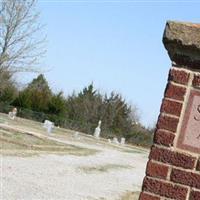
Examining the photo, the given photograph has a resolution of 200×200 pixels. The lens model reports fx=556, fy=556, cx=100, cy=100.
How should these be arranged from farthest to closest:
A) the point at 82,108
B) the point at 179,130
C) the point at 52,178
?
the point at 82,108 → the point at 52,178 → the point at 179,130

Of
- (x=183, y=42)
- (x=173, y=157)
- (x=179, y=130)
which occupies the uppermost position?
(x=183, y=42)

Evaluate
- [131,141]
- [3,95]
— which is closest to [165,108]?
[3,95]

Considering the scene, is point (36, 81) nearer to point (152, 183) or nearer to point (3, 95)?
point (3, 95)

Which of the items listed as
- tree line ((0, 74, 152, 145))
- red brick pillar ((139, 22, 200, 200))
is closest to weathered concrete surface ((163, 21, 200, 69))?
red brick pillar ((139, 22, 200, 200))

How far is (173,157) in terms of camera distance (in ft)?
12.5

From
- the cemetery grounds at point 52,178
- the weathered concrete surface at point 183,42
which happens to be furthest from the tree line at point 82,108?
the weathered concrete surface at point 183,42

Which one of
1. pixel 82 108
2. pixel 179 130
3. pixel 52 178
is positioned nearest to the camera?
pixel 179 130

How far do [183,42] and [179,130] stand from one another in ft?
1.99

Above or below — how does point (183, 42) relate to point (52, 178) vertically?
above

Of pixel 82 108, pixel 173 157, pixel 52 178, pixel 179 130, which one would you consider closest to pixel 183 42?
pixel 179 130

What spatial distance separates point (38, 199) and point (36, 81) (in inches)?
3090

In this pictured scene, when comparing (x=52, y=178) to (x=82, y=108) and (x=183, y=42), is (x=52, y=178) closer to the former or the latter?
(x=183, y=42)

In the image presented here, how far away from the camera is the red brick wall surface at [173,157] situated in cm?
377

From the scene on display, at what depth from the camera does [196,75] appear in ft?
12.7
